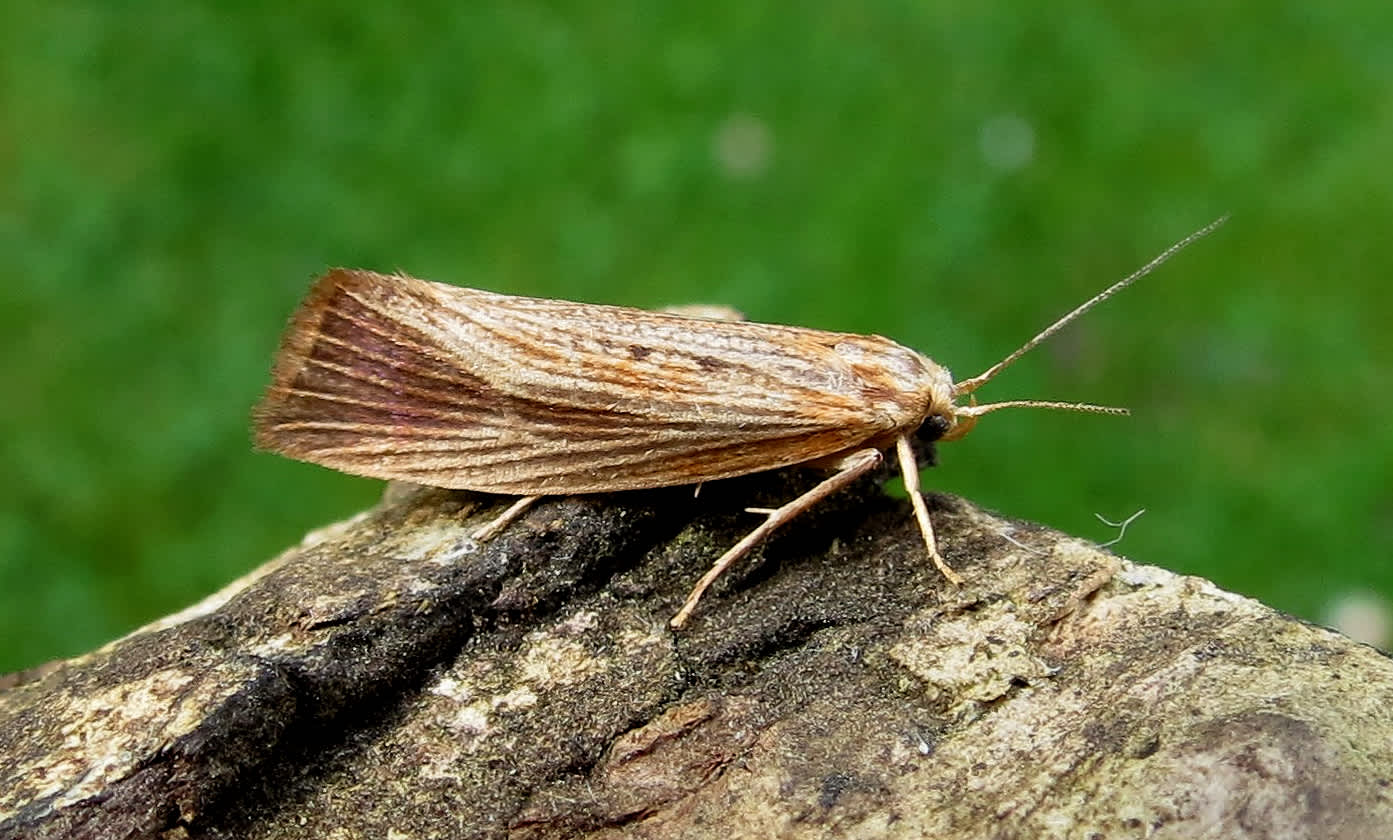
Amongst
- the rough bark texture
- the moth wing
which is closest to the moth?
the moth wing

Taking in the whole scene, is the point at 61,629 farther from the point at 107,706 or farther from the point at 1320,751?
the point at 1320,751

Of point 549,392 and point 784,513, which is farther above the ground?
point 549,392

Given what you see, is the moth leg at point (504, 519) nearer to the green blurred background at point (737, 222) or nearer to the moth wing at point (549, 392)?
the moth wing at point (549, 392)

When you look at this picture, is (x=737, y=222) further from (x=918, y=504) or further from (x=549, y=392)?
(x=918, y=504)

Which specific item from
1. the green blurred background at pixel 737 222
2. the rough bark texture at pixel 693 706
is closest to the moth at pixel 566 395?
the rough bark texture at pixel 693 706

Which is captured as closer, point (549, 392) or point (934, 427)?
point (549, 392)

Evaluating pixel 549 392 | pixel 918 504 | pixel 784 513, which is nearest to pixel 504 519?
pixel 549 392

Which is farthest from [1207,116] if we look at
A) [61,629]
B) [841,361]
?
[61,629]
